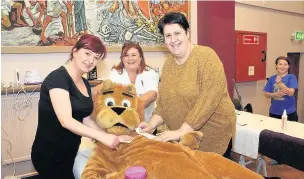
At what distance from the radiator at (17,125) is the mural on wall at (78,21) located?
48 centimetres

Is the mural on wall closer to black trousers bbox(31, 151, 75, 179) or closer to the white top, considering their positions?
the white top

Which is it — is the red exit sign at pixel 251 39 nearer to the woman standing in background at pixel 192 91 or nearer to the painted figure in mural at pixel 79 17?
the painted figure in mural at pixel 79 17

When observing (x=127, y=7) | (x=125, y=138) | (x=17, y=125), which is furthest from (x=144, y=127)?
(x=127, y=7)

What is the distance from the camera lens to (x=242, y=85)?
13.0 feet

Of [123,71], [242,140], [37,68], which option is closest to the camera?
[123,71]

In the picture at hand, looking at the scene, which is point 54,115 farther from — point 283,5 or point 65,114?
point 283,5

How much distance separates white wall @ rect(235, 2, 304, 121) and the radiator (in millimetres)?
2841

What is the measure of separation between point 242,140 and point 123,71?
114 centimetres

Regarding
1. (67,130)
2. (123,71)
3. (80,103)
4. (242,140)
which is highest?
(123,71)

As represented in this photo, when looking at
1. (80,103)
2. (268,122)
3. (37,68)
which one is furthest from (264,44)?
(80,103)

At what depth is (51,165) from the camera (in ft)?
4.29

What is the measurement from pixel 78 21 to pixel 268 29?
10.4ft

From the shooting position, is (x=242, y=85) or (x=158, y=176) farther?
(x=242, y=85)

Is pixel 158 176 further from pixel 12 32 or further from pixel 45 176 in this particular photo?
pixel 12 32
